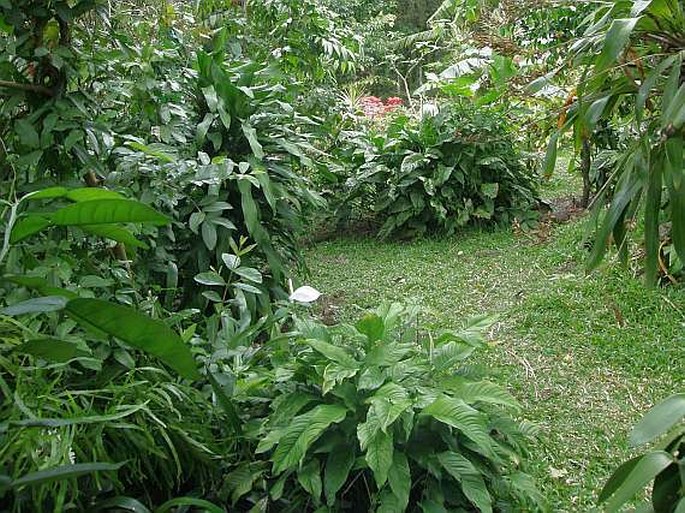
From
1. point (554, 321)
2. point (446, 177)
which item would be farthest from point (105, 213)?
point (446, 177)

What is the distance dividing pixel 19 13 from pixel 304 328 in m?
1.06

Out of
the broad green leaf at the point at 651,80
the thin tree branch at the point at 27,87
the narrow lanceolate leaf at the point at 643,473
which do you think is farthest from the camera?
the thin tree branch at the point at 27,87

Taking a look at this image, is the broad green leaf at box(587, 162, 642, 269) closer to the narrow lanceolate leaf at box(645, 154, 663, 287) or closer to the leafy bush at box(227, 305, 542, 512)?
the narrow lanceolate leaf at box(645, 154, 663, 287)

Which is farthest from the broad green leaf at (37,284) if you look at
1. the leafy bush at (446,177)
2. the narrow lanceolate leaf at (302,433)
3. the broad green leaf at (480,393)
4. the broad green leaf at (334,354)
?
the leafy bush at (446,177)

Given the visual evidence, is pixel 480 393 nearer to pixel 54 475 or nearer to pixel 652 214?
pixel 652 214

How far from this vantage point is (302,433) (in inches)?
55.1

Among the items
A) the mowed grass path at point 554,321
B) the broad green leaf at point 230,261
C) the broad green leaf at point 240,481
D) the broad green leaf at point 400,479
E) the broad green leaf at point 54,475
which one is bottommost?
the mowed grass path at point 554,321

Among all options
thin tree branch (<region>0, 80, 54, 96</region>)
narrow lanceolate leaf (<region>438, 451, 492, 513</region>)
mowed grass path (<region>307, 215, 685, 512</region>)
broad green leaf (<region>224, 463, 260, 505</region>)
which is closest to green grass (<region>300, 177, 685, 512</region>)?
mowed grass path (<region>307, 215, 685, 512</region>)

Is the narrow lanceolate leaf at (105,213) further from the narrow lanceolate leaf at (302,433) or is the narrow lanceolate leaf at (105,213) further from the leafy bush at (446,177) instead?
the leafy bush at (446,177)

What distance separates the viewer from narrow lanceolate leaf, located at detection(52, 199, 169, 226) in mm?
881

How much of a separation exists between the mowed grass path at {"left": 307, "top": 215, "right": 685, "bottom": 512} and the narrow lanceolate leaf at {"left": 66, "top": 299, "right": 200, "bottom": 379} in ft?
3.61

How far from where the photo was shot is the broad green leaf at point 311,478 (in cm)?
138

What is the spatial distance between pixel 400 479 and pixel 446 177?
3345mm

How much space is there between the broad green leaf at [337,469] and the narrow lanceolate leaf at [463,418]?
20cm
